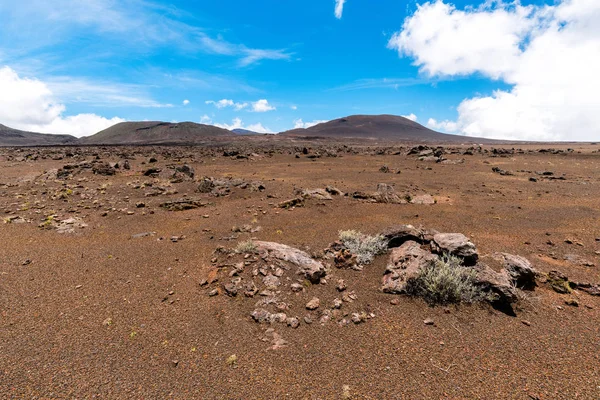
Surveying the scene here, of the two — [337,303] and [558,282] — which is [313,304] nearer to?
[337,303]

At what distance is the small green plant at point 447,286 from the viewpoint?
4.80 meters

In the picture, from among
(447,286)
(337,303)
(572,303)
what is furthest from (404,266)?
(572,303)

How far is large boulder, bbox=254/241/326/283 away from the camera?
5531 millimetres

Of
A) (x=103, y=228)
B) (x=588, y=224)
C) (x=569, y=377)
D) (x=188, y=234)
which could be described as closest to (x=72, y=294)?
(x=188, y=234)

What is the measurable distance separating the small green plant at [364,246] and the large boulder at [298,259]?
948mm

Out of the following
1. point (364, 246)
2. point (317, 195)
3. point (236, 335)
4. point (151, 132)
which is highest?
point (151, 132)

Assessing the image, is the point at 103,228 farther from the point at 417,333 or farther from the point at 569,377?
the point at 569,377

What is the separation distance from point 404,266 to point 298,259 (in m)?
2.14

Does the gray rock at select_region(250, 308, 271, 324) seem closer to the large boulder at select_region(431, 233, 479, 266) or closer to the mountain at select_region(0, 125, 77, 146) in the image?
the large boulder at select_region(431, 233, 479, 266)

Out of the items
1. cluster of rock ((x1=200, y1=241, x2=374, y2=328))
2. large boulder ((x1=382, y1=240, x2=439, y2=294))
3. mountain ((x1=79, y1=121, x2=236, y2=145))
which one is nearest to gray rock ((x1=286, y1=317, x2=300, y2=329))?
cluster of rock ((x1=200, y1=241, x2=374, y2=328))

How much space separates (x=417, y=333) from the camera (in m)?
4.23

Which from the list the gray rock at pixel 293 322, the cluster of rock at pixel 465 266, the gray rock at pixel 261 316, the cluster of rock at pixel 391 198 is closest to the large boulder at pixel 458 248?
the cluster of rock at pixel 465 266

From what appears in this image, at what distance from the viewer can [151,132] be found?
138 metres

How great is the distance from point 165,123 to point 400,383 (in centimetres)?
17116
